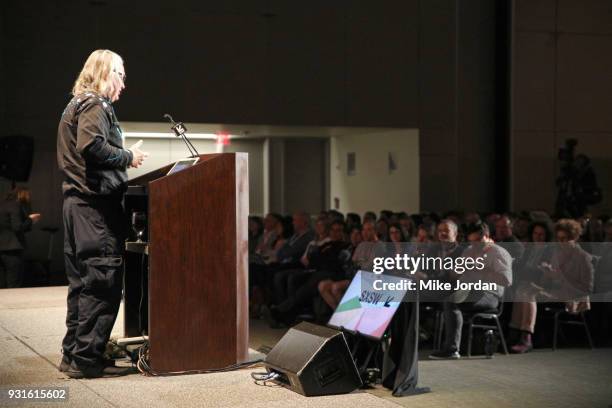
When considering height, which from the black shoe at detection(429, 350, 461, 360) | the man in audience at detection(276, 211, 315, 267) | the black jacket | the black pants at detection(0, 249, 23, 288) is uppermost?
the black jacket

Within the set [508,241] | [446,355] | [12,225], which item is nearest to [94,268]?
[446,355]

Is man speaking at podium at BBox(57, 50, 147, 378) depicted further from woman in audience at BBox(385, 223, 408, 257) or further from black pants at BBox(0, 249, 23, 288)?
black pants at BBox(0, 249, 23, 288)

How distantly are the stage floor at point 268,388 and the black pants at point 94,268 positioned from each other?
0.67 feet

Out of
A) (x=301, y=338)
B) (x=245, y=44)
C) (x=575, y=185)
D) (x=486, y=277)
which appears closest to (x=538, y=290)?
(x=486, y=277)

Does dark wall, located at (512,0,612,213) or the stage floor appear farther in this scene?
dark wall, located at (512,0,612,213)

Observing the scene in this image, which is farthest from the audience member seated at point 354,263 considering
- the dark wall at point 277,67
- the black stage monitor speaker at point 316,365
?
the dark wall at point 277,67

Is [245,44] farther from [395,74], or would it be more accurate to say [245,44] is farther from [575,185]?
[575,185]

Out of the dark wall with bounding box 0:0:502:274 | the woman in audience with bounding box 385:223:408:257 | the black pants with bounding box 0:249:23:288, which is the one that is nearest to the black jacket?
the woman in audience with bounding box 385:223:408:257

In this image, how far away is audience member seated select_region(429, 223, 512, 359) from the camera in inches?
235

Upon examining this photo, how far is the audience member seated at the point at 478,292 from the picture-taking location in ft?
19.5

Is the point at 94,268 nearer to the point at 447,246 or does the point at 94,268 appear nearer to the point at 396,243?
the point at 447,246

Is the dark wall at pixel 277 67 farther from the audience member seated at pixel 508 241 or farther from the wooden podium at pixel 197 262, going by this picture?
the wooden podium at pixel 197 262

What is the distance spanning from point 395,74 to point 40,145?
5321 mm

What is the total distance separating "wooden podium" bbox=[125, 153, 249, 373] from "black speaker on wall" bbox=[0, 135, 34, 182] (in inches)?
240
